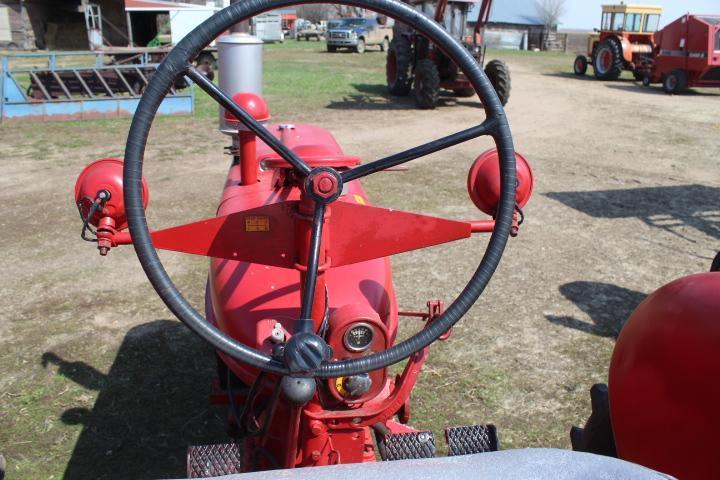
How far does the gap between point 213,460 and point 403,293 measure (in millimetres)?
2053

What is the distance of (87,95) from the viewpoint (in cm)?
1044

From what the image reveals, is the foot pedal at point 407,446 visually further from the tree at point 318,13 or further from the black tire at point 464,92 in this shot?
the tree at point 318,13

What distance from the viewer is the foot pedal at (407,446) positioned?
6.66 feet

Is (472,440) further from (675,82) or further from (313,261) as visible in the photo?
(675,82)

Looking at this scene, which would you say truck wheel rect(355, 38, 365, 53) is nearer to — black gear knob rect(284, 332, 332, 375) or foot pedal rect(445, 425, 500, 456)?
foot pedal rect(445, 425, 500, 456)

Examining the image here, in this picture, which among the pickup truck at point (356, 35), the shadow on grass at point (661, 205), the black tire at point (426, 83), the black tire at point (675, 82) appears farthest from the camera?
the pickup truck at point (356, 35)

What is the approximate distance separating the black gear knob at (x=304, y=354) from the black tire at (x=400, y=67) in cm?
1032

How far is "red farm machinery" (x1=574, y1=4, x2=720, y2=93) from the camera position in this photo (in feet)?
39.2

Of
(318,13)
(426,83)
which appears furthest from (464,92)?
(318,13)

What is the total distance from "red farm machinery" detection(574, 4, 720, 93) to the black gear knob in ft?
42.5

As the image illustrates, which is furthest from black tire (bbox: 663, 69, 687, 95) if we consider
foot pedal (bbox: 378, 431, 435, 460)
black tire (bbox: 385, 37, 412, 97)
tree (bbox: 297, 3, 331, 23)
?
tree (bbox: 297, 3, 331, 23)

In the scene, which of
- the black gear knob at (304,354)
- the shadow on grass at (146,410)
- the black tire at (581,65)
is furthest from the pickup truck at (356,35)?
the black gear knob at (304,354)

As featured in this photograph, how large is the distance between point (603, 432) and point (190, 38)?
1.50 metres

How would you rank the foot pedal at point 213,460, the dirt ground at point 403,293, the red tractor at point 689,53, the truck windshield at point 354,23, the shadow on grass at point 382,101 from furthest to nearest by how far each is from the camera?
1. the truck windshield at point 354,23
2. the red tractor at point 689,53
3. the shadow on grass at point 382,101
4. the dirt ground at point 403,293
5. the foot pedal at point 213,460
